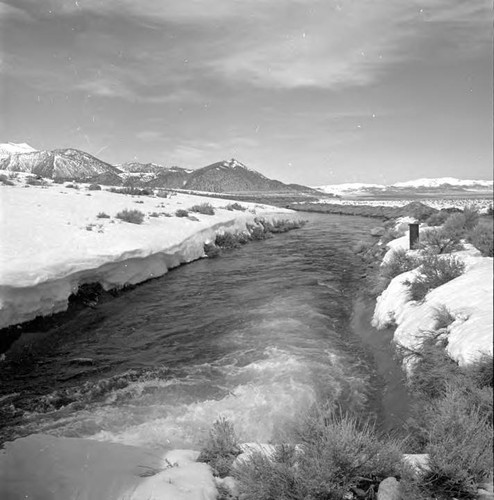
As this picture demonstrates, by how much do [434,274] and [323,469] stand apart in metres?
4.94

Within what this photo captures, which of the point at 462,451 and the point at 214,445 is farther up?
the point at 462,451

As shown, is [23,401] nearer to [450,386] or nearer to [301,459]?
[301,459]

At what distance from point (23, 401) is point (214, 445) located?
3796mm

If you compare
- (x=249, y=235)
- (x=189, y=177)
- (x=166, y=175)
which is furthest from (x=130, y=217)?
(x=166, y=175)

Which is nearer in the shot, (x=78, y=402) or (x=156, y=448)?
(x=156, y=448)

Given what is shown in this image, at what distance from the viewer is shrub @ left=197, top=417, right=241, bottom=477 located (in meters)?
4.06

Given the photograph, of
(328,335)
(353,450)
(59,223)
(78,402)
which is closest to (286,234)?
(59,223)

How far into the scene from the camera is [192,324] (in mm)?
10148

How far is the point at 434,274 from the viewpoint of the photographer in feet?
22.9

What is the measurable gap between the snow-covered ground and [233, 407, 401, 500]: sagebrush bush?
1380 mm

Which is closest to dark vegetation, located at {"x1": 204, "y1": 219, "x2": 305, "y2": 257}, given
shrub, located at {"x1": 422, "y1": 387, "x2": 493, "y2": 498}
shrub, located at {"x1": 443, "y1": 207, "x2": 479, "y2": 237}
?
shrub, located at {"x1": 443, "y1": 207, "x2": 479, "y2": 237}

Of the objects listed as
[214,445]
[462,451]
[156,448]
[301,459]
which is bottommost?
[156,448]

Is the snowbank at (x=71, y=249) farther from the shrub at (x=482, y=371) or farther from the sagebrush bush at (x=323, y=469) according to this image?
the shrub at (x=482, y=371)

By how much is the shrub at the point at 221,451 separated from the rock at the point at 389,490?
1555mm
